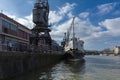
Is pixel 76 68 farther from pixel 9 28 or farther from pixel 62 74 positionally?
pixel 9 28

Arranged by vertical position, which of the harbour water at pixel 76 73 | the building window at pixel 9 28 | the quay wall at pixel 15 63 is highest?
the building window at pixel 9 28

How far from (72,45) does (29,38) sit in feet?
96.3

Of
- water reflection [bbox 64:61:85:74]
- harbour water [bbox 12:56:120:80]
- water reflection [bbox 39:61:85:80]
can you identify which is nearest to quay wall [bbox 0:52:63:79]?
harbour water [bbox 12:56:120:80]

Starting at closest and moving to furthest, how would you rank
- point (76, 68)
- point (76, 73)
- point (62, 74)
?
point (62, 74), point (76, 73), point (76, 68)

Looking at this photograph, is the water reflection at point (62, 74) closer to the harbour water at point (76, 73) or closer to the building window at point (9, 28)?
the harbour water at point (76, 73)

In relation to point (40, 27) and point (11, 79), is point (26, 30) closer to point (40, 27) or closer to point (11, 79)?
point (40, 27)

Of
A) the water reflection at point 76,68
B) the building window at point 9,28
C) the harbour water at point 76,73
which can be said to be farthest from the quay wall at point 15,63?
the building window at point 9,28

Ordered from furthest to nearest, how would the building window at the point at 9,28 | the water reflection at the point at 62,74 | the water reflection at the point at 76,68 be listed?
the building window at the point at 9,28 → the water reflection at the point at 76,68 → the water reflection at the point at 62,74

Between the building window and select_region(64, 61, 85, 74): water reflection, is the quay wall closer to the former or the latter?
select_region(64, 61, 85, 74): water reflection

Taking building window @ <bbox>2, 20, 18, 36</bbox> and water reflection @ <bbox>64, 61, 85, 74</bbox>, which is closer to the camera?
water reflection @ <bbox>64, 61, 85, 74</bbox>

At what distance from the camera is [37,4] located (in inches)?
2432

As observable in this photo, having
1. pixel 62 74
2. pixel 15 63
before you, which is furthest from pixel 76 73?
pixel 15 63

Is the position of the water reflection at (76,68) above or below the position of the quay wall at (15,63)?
below

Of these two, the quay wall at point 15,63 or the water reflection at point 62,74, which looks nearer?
the quay wall at point 15,63
